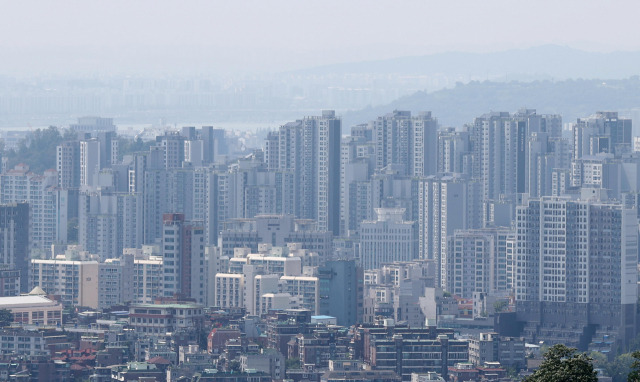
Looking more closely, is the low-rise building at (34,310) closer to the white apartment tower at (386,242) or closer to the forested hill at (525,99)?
the white apartment tower at (386,242)

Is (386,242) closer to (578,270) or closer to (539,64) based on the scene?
(578,270)

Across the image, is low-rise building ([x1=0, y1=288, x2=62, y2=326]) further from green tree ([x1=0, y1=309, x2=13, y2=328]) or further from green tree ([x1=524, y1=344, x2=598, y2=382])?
green tree ([x1=524, y1=344, x2=598, y2=382])

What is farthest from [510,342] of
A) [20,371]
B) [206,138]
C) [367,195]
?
[206,138]

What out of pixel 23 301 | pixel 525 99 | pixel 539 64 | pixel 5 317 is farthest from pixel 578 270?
pixel 539 64

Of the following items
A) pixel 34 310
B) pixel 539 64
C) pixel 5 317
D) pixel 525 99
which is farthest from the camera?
pixel 539 64

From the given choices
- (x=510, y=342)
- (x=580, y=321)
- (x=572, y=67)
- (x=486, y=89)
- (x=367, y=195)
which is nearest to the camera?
(x=510, y=342)

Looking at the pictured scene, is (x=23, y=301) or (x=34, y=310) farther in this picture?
(x=23, y=301)

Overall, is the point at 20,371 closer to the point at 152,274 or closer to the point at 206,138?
the point at 152,274
